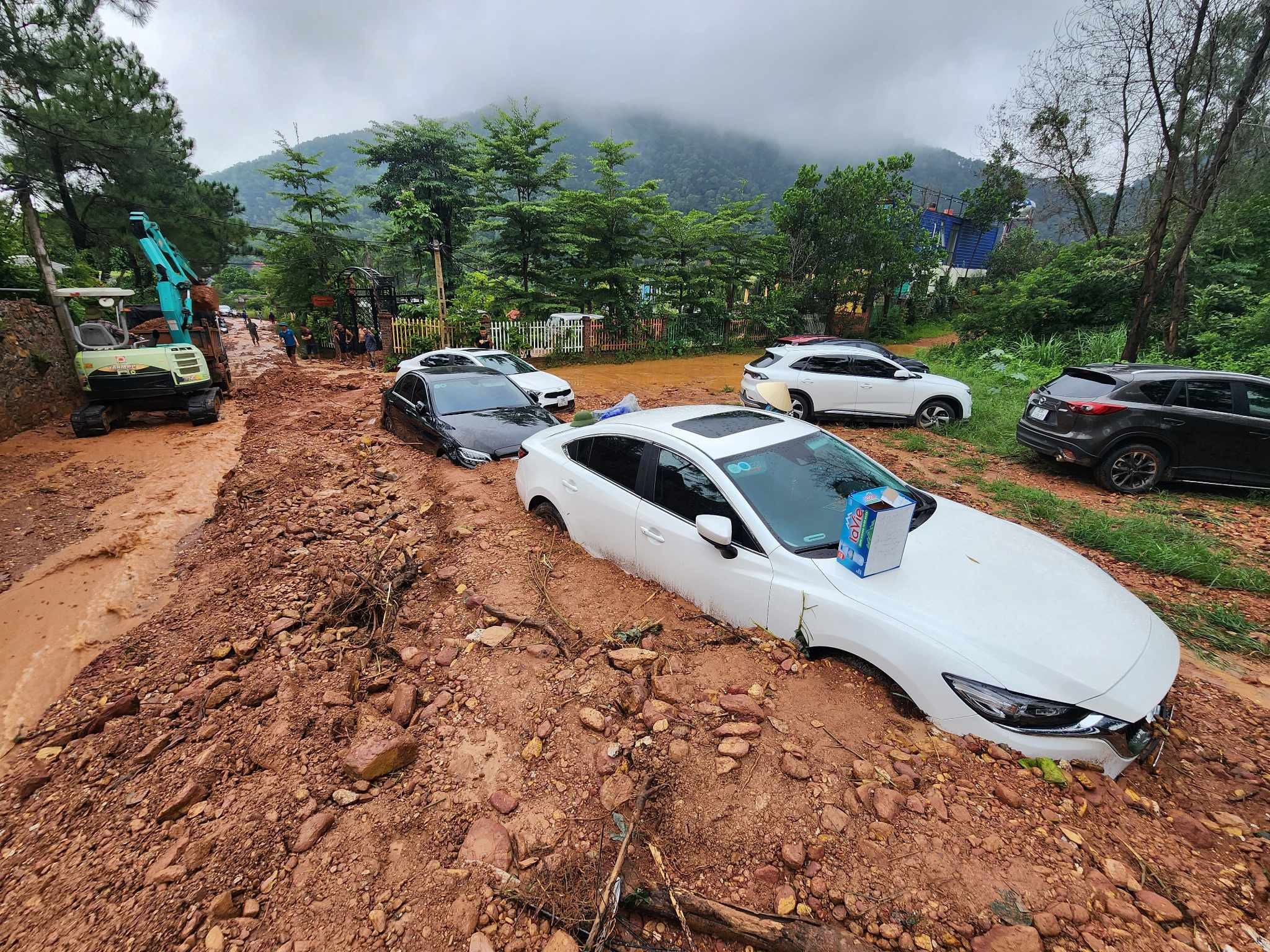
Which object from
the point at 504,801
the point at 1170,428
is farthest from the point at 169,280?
the point at 1170,428

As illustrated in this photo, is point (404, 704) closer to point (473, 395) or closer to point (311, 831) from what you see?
point (311, 831)

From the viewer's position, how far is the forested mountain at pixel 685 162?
105938 mm

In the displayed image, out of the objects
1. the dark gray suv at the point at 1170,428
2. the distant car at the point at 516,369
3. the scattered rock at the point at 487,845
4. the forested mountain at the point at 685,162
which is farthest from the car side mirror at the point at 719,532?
the forested mountain at the point at 685,162

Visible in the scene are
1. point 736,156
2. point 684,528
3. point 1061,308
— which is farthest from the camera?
point 736,156

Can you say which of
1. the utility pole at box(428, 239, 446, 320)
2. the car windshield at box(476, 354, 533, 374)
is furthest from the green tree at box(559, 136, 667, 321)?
the car windshield at box(476, 354, 533, 374)

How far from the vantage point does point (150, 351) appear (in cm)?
894

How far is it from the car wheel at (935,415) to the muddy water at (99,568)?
35.3 feet

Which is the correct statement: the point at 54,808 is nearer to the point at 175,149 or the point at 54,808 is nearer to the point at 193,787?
the point at 193,787

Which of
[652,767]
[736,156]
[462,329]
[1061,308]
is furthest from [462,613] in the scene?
[736,156]

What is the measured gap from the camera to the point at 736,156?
457 feet

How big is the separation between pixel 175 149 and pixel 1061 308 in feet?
104

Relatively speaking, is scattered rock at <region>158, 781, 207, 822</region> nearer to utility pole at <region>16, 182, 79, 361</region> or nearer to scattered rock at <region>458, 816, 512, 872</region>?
scattered rock at <region>458, 816, 512, 872</region>

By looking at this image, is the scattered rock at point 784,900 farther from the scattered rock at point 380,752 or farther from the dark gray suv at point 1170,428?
the dark gray suv at point 1170,428

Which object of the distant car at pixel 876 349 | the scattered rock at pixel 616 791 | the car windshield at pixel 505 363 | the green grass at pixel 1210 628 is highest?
the distant car at pixel 876 349
